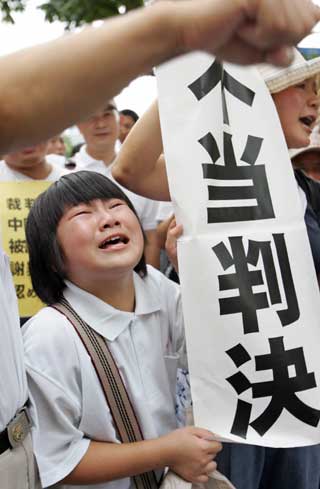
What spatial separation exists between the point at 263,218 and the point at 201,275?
0.70 feet

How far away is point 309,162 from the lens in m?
2.32

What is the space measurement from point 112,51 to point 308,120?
1.20 meters

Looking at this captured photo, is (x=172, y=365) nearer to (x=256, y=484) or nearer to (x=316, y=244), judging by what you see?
(x=256, y=484)

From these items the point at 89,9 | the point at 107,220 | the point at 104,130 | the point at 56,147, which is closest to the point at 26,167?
the point at 104,130

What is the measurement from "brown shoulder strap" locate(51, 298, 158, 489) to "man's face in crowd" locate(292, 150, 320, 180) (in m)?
1.22

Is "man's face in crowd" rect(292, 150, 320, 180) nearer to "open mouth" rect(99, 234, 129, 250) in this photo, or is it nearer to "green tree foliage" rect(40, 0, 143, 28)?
"open mouth" rect(99, 234, 129, 250)

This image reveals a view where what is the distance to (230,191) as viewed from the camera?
1.39m

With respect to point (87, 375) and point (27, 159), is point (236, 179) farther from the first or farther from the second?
point (27, 159)

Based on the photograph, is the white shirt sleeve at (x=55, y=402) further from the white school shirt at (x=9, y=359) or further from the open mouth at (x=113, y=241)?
the open mouth at (x=113, y=241)

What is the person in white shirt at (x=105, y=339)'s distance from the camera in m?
1.32

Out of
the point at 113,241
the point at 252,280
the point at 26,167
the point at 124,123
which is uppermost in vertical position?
the point at 124,123

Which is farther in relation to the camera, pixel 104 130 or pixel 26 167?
pixel 104 130

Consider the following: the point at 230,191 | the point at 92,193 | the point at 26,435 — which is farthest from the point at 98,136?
the point at 26,435

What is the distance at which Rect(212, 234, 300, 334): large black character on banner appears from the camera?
135 cm
